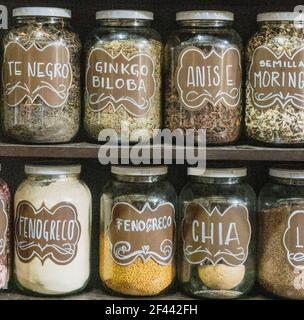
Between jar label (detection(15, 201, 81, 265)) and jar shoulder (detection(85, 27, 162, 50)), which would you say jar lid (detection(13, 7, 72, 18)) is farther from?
jar label (detection(15, 201, 81, 265))

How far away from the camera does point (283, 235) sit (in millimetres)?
1231

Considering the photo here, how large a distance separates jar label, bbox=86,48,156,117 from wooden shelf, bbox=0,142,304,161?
0.31 feet

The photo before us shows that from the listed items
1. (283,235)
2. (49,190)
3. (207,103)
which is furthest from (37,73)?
(283,235)

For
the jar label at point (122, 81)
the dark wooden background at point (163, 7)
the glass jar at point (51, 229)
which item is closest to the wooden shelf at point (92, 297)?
the glass jar at point (51, 229)

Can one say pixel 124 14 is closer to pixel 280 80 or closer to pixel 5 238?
pixel 280 80

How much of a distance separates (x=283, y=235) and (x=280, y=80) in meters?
0.30

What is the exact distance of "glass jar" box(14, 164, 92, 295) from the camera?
1.22m

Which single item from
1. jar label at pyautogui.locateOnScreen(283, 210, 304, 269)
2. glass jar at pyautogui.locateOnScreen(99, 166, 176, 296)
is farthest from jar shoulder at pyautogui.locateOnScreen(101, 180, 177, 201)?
jar label at pyautogui.locateOnScreen(283, 210, 304, 269)

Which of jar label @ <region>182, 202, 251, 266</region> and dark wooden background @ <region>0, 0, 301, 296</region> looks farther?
dark wooden background @ <region>0, 0, 301, 296</region>

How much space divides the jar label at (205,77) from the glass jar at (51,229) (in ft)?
0.89

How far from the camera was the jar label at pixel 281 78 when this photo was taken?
120cm

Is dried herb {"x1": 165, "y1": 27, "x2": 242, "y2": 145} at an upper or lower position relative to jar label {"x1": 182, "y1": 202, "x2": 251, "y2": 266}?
upper

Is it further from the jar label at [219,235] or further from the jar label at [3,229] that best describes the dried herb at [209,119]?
the jar label at [3,229]

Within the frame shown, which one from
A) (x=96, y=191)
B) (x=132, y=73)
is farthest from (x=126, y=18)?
(x=96, y=191)
